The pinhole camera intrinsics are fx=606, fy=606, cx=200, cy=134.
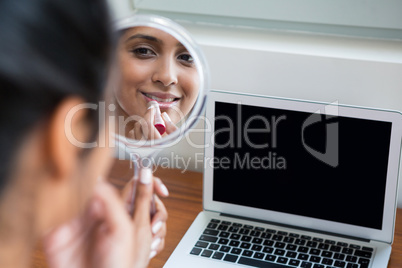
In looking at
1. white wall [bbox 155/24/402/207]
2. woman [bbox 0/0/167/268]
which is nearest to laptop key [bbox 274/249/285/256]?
white wall [bbox 155/24/402/207]

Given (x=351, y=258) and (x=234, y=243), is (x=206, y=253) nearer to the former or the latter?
(x=234, y=243)

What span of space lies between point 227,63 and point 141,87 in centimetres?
50

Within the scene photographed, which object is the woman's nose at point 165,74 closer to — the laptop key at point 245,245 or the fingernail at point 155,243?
the fingernail at point 155,243

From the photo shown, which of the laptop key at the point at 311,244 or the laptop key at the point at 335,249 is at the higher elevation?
the laptop key at the point at 311,244

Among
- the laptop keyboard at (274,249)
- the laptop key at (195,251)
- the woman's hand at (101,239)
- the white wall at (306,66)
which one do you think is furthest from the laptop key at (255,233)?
the woman's hand at (101,239)

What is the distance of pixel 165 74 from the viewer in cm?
69

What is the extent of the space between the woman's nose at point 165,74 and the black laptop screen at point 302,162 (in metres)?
0.34

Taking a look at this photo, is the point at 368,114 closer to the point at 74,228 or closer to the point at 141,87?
the point at 141,87

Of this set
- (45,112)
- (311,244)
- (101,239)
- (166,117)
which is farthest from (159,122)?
(311,244)

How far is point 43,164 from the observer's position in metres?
0.32

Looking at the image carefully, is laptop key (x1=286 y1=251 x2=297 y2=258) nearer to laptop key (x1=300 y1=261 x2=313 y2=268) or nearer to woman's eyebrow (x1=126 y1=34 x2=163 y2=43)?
laptop key (x1=300 y1=261 x2=313 y2=268)

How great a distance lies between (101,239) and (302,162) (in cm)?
61

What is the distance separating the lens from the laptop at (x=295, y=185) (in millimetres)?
955

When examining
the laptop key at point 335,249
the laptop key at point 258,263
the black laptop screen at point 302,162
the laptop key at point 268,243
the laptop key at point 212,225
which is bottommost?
the laptop key at point 258,263
